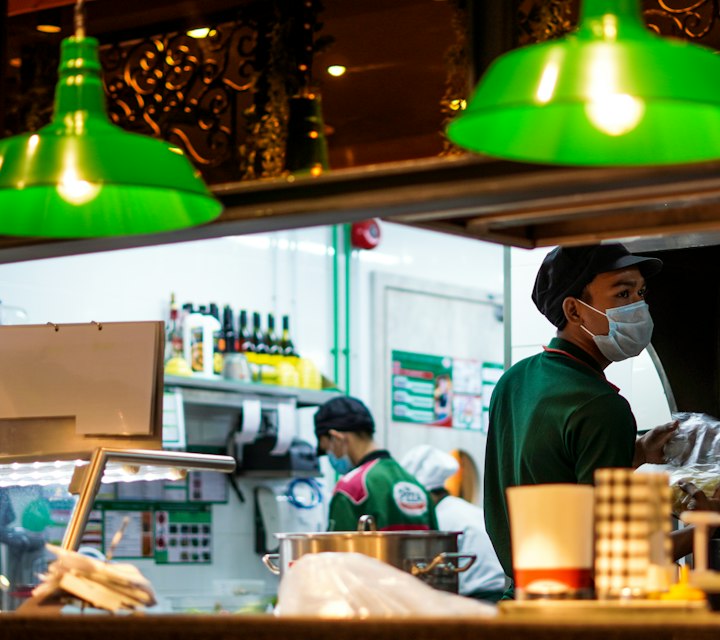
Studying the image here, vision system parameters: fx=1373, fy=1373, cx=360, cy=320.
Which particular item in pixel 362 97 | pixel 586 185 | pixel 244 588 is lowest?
pixel 244 588

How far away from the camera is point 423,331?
888 cm

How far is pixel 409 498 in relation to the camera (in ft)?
20.9

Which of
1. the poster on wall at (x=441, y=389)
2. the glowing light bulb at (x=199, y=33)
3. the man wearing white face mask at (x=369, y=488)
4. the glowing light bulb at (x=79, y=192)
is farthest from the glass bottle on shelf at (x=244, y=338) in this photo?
the glowing light bulb at (x=79, y=192)

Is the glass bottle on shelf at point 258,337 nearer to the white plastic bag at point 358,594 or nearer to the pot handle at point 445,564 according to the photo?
the pot handle at point 445,564

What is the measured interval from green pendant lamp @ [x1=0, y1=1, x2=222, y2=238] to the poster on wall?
5.39 m

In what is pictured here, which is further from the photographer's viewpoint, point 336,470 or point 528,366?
point 336,470

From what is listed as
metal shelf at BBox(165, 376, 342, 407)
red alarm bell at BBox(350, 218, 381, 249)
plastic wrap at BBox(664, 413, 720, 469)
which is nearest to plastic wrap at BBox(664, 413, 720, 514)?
plastic wrap at BBox(664, 413, 720, 469)

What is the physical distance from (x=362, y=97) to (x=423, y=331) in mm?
5411

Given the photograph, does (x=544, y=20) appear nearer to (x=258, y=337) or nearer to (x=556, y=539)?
(x=556, y=539)

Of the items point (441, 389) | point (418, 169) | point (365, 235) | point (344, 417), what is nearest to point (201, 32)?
point (418, 169)

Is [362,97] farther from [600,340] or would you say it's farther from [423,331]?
[423,331]

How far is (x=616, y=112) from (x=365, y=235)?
5741 mm

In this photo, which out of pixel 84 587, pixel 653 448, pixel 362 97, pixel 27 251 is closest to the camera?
pixel 84 587

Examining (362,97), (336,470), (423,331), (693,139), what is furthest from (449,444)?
(693,139)
